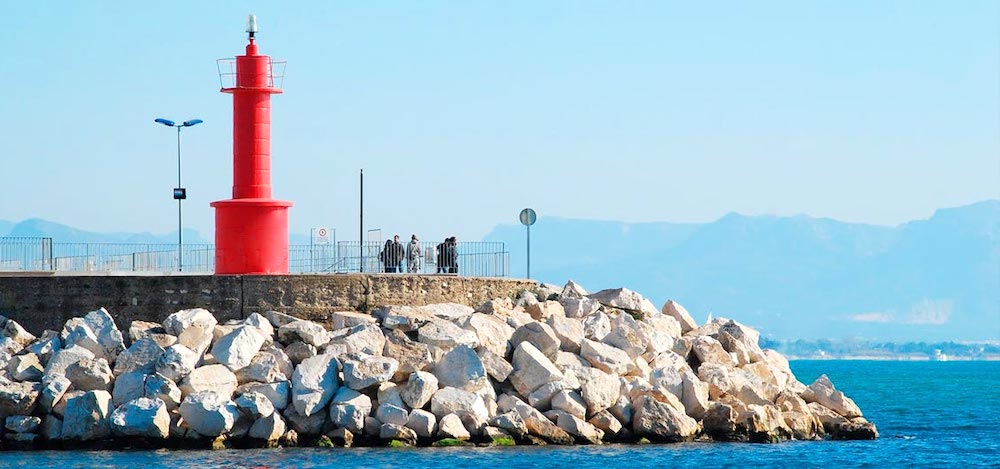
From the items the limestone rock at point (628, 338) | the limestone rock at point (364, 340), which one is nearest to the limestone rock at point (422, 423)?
the limestone rock at point (364, 340)

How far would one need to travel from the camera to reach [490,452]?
85.5 ft

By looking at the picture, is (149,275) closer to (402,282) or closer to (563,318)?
(402,282)

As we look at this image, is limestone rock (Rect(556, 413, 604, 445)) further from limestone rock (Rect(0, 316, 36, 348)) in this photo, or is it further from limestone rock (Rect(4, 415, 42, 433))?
limestone rock (Rect(0, 316, 36, 348))

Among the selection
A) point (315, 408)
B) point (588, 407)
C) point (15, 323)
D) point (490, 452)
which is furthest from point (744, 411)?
point (15, 323)

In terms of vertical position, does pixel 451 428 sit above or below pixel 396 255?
below

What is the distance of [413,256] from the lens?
110 feet

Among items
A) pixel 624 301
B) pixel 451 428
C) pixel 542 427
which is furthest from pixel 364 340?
pixel 624 301

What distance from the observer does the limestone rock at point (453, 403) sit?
26641 mm

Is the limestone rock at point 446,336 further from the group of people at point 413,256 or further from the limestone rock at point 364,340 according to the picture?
the group of people at point 413,256

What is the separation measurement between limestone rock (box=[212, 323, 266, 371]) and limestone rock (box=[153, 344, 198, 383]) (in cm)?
57

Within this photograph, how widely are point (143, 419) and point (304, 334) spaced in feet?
11.7

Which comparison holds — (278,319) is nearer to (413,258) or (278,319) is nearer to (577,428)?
(413,258)

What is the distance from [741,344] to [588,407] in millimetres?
5673

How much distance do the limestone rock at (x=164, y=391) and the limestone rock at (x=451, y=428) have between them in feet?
14.2
